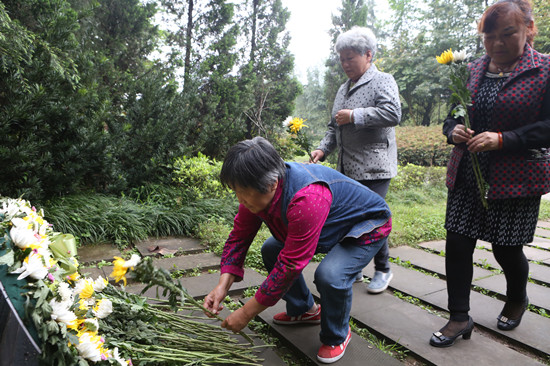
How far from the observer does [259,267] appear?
3172mm

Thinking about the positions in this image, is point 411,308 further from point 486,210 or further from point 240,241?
point 240,241

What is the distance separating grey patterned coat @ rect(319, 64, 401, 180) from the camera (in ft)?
8.27

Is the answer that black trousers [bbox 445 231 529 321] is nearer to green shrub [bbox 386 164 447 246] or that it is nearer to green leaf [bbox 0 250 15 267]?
green shrub [bbox 386 164 447 246]

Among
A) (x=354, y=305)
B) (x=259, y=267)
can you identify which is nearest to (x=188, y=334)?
(x=354, y=305)

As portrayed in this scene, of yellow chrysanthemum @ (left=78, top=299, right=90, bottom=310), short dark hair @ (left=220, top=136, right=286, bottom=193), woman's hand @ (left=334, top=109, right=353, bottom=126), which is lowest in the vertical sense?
yellow chrysanthemum @ (left=78, top=299, right=90, bottom=310)

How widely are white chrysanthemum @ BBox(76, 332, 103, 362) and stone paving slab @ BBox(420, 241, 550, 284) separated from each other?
3.22 m

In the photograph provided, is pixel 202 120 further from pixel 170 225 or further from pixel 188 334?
pixel 188 334

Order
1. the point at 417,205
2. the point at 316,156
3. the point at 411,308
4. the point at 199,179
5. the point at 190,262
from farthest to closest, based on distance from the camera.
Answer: the point at 417,205 < the point at 199,179 < the point at 190,262 < the point at 316,156 < the point at 411,308

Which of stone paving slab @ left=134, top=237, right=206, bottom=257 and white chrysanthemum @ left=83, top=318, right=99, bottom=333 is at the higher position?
white chrysanthemum @ left=83, top=318, right=99, bottom=333

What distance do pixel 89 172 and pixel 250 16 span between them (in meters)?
5.58

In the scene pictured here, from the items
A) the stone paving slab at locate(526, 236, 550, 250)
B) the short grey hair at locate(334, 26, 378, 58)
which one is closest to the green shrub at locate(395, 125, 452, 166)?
the stone paving slab at locate(526, 236, 550, 250)

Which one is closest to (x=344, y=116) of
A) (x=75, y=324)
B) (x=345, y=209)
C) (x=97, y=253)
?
(x=345, y=209)

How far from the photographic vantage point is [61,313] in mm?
1182

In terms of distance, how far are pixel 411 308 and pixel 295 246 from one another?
50.3 inches
